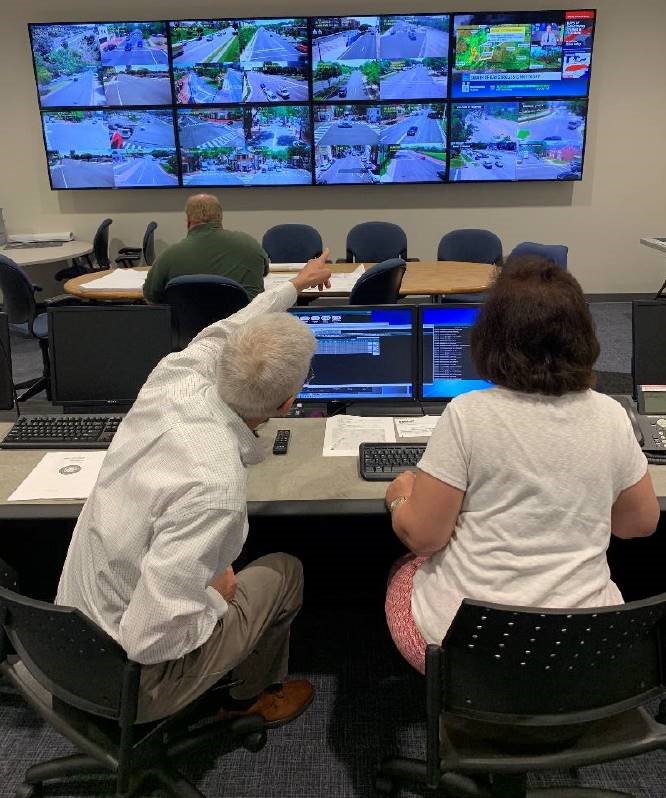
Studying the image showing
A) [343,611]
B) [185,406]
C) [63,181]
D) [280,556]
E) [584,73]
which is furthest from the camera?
[63,181]

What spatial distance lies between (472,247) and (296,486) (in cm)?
370

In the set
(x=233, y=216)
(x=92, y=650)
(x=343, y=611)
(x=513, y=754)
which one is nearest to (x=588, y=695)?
(x=513, y=754)

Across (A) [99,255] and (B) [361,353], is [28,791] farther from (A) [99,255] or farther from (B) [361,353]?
(A) [99,255]

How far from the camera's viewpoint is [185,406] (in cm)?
131

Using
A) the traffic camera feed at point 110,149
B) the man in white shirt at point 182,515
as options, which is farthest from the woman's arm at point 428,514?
the traffic camera feed at point 110,149

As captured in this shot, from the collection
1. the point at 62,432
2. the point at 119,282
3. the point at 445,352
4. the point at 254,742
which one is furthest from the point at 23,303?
the point at 254,742

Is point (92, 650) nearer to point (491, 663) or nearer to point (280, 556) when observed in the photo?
point (280, 556)

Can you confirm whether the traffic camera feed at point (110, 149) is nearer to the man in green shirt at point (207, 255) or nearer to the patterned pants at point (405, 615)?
the man in green shirt at point (207, 255)

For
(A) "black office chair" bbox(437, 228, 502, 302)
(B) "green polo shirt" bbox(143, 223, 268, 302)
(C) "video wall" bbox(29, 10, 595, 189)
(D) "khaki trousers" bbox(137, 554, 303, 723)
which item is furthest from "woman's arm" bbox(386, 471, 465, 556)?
(C) "video wall" bbox(29, 10, 595, 189)

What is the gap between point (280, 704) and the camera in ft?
6.13

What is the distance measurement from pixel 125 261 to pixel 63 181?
85 centimetres

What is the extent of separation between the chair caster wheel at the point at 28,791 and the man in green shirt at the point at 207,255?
2378 millimetres

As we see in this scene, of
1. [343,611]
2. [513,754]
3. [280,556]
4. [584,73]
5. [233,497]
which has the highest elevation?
[584,73]

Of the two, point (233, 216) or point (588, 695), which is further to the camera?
point (233, 216)
